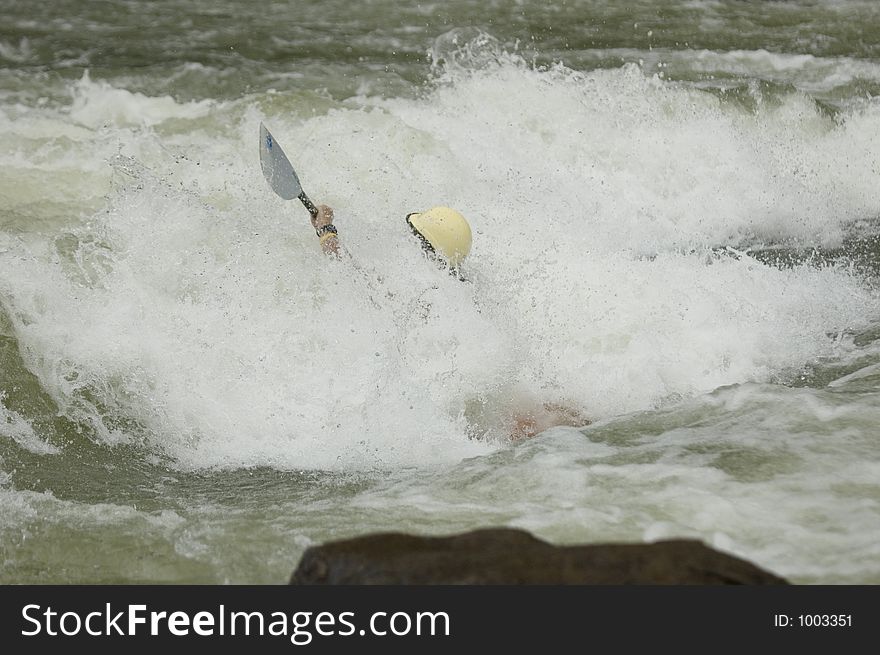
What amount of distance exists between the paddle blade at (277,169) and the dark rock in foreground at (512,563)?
2.57 m

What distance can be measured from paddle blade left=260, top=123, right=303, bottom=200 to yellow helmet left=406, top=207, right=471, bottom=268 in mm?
792

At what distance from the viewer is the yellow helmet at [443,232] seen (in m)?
4.40

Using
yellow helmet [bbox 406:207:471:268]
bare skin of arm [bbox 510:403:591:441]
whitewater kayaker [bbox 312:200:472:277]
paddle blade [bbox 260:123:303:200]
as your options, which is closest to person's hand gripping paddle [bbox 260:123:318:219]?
paddle blade [bbox 260:123:303:200]

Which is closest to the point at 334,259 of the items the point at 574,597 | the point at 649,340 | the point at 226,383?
the point at 226,383

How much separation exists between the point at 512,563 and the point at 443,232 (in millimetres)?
2177

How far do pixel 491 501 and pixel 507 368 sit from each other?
153cm

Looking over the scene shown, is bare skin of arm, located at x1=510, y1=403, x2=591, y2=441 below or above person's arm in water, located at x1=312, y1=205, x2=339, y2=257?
below

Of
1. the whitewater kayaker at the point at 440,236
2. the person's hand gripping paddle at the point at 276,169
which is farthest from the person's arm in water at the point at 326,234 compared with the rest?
the person's hand gripping paddle at the point at 276,169

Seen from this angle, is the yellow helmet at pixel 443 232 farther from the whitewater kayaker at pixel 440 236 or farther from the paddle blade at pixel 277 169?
the paddle blade at pixel 277 169

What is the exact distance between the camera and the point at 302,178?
6465 mm

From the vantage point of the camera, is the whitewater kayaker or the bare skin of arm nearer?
the bare skin of arm

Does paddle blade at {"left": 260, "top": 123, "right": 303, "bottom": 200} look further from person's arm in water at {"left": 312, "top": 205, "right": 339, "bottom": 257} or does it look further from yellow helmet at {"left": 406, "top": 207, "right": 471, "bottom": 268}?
yellow helmet at {"left": 406, "top": 207, "right": 471, "bottom": 268}

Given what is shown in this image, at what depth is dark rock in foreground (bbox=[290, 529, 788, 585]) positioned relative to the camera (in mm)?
2488

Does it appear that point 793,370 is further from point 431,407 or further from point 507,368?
point 431,407
